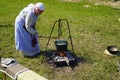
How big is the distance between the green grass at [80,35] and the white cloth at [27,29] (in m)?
0.39

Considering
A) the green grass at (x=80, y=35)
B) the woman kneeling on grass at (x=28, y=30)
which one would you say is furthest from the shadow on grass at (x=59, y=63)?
the woman kneeling on grass at (x=28, y=30)

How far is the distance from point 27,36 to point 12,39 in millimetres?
2004

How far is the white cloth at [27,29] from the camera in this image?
357 inches

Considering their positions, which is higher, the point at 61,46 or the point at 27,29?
the point at 27,29

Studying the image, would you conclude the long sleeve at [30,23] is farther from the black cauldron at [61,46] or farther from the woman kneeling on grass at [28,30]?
the black cauldron at [61,46]

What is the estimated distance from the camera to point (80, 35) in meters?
11.7

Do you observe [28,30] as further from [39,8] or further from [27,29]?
[39,8]

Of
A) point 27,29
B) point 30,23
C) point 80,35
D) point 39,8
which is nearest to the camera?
point 39,8

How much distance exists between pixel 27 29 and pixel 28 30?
0.15 feet

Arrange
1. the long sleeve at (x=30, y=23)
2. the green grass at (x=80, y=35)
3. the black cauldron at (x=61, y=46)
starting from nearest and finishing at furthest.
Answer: the green grass at (x=80, y=35)
the long sleeve at (x=30, y=23)
the black cauldron at (x=61, y=46)

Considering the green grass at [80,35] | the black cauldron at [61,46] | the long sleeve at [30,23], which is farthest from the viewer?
the black cauldron at [61,46]

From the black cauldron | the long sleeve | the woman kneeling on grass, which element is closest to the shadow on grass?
the woman kneeling on grass

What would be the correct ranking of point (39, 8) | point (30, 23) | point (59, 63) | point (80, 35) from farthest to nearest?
point (80, 35)
point (30, 23)
point (59, 63)
point (39, 8)

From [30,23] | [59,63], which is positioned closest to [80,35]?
[59,63]
